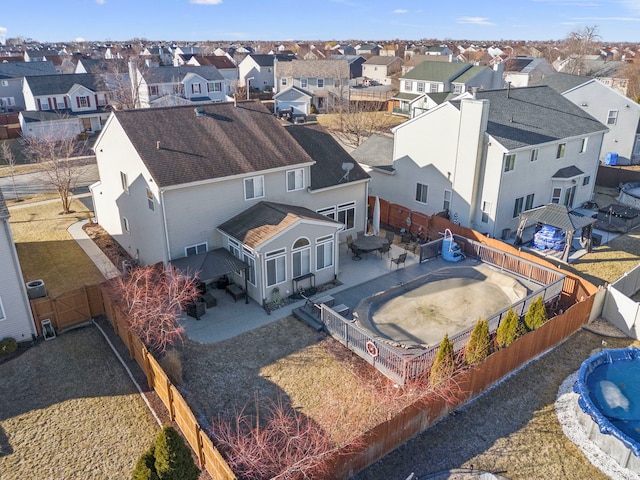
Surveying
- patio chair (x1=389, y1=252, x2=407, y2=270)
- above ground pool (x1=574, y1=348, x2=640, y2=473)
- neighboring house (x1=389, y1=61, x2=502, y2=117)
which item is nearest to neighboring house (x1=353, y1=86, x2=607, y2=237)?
patio chair (x1=389, y1=252, x2=407, y2=270)

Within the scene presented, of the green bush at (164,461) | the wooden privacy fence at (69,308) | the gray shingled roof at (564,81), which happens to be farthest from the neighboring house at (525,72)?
the green bush at (164,461)

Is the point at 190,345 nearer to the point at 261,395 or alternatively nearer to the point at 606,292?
the point at 261,395

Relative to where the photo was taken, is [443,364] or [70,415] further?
[443,364]

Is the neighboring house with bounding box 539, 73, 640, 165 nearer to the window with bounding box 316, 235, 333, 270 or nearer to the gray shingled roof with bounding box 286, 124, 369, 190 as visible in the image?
the gray shingled roof with bounding box 286, 124, 369, 190

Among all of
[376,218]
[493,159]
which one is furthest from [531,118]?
[376,218]

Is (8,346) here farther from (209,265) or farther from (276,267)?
(276,267)

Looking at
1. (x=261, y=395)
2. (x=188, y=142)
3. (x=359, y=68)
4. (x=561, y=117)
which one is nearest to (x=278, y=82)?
(x=359, y=68)

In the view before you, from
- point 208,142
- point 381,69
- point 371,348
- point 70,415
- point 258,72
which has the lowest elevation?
point 70,415
